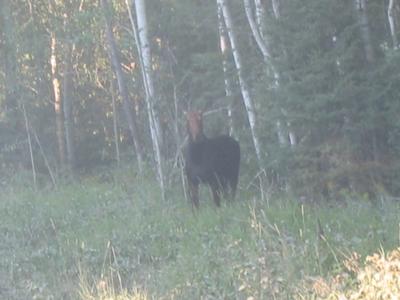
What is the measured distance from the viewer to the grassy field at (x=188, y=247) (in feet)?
32.8

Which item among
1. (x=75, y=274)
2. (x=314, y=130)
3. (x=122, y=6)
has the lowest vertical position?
(x=75, y=274)

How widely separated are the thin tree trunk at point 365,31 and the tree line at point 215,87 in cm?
2

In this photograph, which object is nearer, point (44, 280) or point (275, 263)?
point (275, 263)

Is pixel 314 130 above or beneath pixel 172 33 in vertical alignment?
beneath

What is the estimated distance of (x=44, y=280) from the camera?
12.2 meters

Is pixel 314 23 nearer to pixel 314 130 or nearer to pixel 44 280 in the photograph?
pixel 314 130

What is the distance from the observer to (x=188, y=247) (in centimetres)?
1241

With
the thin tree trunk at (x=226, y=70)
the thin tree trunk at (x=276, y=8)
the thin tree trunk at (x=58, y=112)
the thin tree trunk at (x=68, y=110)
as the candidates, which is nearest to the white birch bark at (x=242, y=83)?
the thin tree trunk at (x=226, y=70)

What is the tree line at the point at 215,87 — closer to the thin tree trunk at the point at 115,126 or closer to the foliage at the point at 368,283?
→ the thin tree trunk at the point at 115,126

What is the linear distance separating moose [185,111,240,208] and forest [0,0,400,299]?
38cm

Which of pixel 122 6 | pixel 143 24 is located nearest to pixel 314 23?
pixel 143 24

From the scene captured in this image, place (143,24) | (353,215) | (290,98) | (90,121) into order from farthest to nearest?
1. (90,121)
2. (143,24)
3. (290,98)
4. (353,215)

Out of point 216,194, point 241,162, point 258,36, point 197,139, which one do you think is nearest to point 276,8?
point 258,36

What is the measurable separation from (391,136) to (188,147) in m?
3.10
